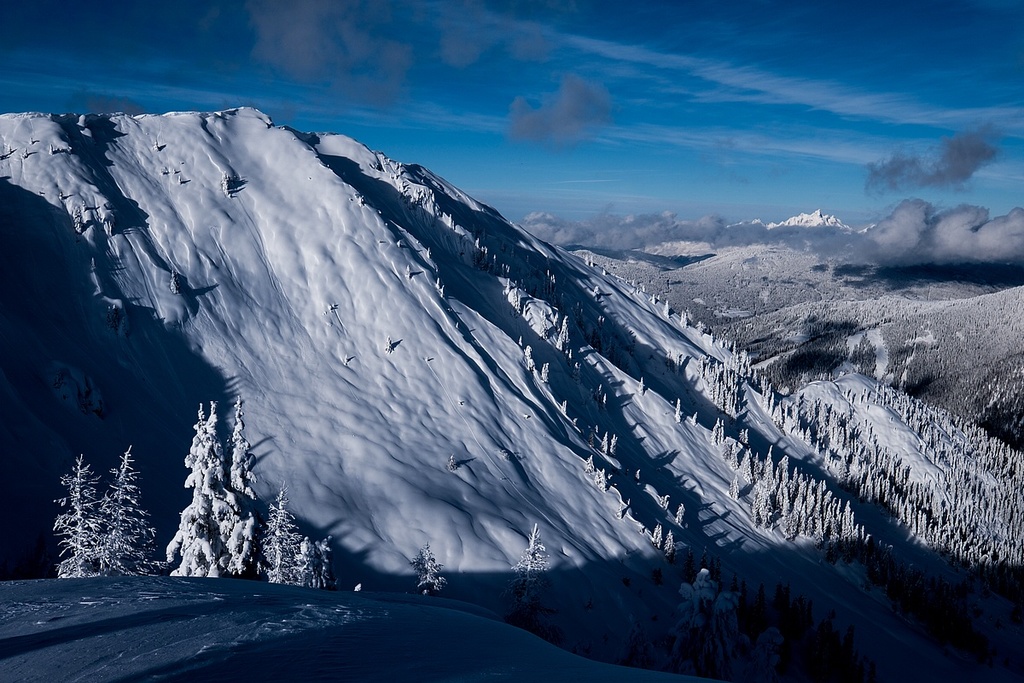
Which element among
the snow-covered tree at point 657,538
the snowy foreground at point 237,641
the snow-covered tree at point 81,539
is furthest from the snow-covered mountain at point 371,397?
the snowy foreground at point 237,641

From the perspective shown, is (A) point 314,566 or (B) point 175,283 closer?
(A) point 314,566

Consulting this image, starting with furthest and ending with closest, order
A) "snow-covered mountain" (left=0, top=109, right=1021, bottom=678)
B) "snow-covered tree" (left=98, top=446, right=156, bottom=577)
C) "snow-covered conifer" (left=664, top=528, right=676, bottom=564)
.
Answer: "snow-covered conifer" (left=664, top=528, right=676, bottom=564)
"snow-covered mountain" (left=0, top=109, right=1021, bottom=678)
"snow-covered tree" (left=98, top=446, right=156, bottom=577)

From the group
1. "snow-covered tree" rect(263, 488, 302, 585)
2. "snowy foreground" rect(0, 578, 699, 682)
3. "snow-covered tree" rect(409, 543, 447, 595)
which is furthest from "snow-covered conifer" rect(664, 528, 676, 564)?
"snowy foreground" rect(0, 578, 699, 682)

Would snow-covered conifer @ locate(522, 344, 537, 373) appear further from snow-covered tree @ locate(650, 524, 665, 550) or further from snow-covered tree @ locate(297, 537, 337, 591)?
snow-covered tree @ locate(297, 537, 337, 591)

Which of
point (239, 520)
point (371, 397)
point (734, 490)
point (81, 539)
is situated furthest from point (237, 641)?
point (734, 490)

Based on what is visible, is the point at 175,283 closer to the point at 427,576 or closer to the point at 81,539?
the point at 81,539

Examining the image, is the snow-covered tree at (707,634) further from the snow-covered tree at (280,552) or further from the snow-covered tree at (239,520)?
the snow-covered tree at (239,520)
